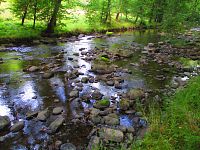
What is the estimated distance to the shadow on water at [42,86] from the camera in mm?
9352

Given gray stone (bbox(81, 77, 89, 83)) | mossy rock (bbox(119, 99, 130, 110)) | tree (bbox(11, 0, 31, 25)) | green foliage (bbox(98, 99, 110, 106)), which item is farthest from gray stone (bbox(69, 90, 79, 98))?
tree (bbox(11, 0, 31, 25))

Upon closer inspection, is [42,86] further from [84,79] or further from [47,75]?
[84,79]

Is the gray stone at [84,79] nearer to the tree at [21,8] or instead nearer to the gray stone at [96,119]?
the gray stone at [96,119]

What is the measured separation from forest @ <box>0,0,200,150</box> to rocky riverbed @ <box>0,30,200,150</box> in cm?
4

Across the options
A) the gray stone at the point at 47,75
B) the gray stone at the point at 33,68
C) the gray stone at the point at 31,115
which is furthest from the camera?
the gray stone at the point at 33,68

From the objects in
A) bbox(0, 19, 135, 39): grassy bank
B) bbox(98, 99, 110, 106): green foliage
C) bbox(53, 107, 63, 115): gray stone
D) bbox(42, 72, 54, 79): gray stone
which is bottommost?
bbox(53, 107, 63, 115): gray stone

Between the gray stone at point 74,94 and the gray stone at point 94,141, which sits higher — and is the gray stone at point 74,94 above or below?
above

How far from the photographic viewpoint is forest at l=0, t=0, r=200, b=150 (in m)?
8.50

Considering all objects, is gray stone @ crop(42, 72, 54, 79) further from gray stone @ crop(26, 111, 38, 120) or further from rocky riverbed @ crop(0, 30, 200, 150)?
gray stone @ crop(26, 111, 38, 120)

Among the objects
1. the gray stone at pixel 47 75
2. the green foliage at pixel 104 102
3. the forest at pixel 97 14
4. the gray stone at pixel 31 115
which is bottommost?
the gray stone at pixel 31 115

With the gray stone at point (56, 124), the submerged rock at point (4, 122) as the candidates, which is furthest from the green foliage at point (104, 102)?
the submerged rock at point (4, 122)

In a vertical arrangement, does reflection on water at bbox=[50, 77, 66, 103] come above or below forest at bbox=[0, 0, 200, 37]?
below

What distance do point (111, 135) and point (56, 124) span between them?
7.17 feet

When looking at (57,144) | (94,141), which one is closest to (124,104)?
(94,141)
